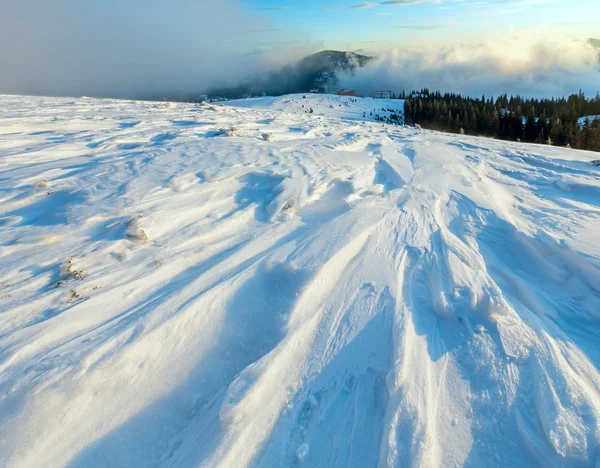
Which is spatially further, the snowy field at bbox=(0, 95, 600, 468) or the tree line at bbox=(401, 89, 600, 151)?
the tree line at bbox=(401, 89, 600, 151)

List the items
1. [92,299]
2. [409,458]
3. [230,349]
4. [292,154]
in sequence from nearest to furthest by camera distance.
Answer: [409,458] < [230,349] < [92,299] < [292,154]

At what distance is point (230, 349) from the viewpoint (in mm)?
2873

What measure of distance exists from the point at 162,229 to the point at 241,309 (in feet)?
5.83

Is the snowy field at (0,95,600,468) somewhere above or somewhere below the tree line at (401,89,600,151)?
above

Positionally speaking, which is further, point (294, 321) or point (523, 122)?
point (523, 122)

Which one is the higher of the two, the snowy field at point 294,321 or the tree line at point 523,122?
the snowy field at point 294,321

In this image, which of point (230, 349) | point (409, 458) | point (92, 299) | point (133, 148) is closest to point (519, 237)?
point (409, 458)

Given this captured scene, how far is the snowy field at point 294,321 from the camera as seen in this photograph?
2158 mm

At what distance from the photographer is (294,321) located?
3.01m

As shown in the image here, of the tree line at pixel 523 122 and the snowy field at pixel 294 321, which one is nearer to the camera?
the snowy field at pixel 294 321

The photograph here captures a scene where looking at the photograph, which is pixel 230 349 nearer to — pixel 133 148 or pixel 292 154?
pixel 292 154

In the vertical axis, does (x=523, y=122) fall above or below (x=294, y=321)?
below

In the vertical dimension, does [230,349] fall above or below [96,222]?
below

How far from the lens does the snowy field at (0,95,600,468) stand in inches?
85.0
